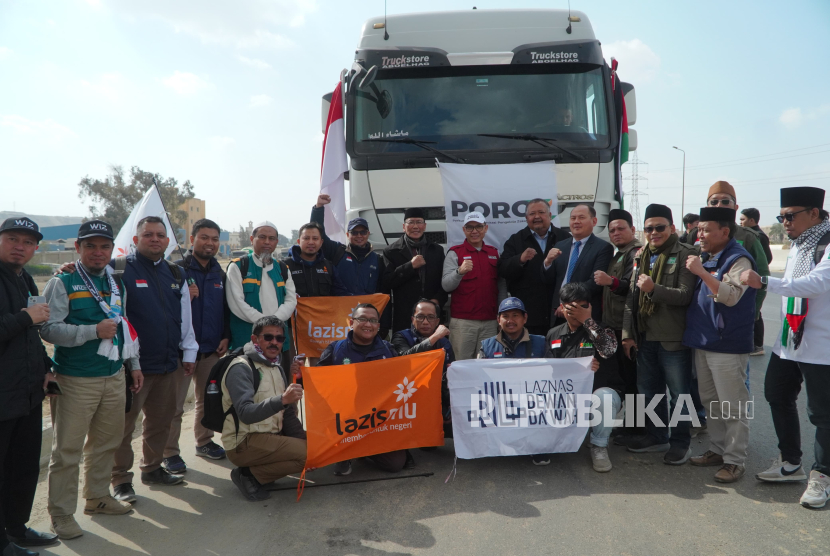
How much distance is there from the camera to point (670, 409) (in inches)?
202

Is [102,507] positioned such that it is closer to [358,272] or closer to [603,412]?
[358,272]

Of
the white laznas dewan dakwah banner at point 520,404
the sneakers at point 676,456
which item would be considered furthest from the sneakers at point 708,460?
the white laznas dewan dakwah banner at point 520,404

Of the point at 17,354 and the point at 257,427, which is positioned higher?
the point at 17,354

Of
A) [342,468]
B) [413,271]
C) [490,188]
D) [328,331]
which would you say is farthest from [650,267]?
[328,331]

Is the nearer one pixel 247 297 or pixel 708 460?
pixel 708 460

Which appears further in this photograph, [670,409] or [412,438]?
[670,409]

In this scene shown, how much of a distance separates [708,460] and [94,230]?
499cm

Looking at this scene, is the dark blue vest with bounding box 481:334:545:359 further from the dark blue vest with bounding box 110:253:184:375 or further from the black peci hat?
the dark blue vest with bounding box 110:253:184:375

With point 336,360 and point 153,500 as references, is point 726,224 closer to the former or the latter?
point 336,360

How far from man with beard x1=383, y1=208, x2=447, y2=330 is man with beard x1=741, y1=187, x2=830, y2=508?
2.82 metres

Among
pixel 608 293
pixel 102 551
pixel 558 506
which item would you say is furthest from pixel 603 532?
pixel 102 551

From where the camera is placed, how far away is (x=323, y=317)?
239 inches

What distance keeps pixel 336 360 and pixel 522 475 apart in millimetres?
1785

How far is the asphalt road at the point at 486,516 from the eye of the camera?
3521mm
